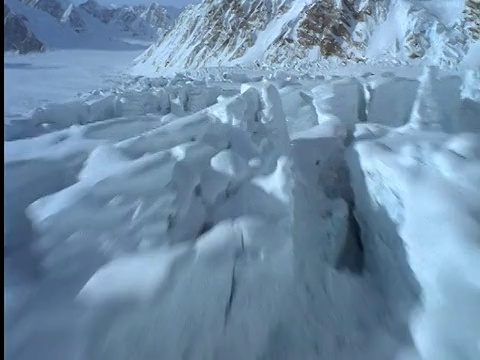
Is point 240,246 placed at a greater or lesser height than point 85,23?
greater

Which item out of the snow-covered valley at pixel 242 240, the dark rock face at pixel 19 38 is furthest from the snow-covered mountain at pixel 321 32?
the dark rock face at pixel 19 38

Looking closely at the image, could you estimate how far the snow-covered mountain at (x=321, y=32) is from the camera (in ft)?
68.6

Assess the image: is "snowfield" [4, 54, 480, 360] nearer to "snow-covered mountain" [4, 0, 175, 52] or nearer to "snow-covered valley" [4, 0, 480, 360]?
"snow-covered valley" [4, 0, 480, 360]

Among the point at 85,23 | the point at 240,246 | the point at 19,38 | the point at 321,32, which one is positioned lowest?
the point at 85,23

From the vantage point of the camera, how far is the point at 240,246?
297 centimetres

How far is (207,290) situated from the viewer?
2.70 meters

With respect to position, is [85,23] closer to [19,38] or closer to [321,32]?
[19,38]

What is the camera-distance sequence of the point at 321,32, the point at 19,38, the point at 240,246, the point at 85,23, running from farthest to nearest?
the point at 85,23 < the point at 19,38 < the point at 321,32 < the point at 240,246

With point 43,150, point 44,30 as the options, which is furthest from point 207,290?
point 44,30

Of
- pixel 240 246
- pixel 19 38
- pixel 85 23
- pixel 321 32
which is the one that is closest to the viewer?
pixel 240 246

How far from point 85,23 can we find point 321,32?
77.1m

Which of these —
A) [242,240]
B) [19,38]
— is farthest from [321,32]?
[19,38]

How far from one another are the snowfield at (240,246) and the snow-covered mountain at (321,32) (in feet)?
46.3

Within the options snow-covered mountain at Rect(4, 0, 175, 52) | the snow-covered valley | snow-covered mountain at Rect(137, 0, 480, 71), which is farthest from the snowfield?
snow-covered mountain at Rect(4, 0, 175, 52)
